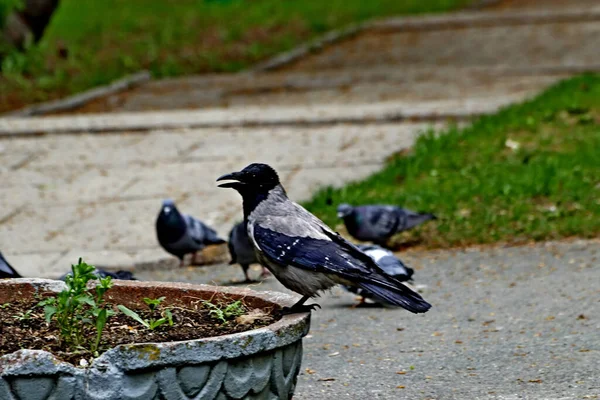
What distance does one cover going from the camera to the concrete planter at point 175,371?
3.66 metres

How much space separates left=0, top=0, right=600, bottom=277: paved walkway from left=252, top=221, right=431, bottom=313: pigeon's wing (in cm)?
364

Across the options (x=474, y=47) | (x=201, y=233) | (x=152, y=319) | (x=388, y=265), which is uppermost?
(x=474, y=47)

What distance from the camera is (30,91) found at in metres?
15.8

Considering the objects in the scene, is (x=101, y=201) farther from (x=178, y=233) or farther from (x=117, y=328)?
(x=117, y=328)

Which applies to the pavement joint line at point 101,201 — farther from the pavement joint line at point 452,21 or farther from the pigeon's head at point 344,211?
the pavement joint line at point 452,21

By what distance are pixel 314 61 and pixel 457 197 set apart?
10.2 meters

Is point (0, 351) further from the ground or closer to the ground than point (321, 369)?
further from the ground

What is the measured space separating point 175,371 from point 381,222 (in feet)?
13.8

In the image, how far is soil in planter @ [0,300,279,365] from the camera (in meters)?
3.97

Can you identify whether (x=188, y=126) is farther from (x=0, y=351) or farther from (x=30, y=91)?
(x=0, y=351)

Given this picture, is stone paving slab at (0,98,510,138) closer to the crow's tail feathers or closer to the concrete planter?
the crow's tail feathers

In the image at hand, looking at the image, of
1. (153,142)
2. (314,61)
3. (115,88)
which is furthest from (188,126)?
(314,61)

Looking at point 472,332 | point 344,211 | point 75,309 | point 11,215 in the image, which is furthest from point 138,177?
point 75,309

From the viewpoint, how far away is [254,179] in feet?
15.5
